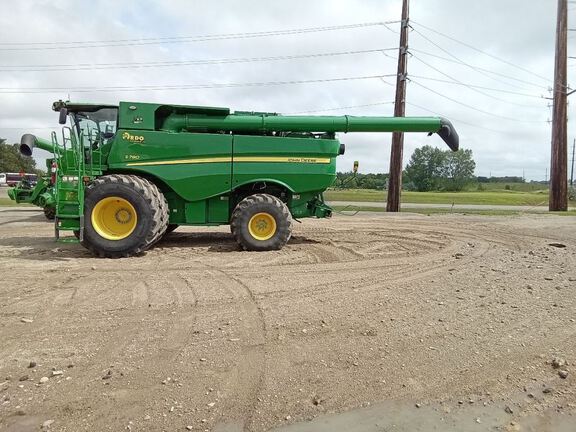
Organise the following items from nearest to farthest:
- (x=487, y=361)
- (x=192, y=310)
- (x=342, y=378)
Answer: (x=342, y=378) < (x=487, y=361) < (x=192, y=310)

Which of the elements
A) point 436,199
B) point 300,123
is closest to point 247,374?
point 300,123

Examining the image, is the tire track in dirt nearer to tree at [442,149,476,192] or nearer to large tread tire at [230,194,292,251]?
large tread tire at [230,194,292,251]

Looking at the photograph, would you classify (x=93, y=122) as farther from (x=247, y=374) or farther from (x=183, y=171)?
(x=247, y=374)

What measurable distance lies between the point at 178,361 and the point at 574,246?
32.5 feet

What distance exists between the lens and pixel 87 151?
30.7ft

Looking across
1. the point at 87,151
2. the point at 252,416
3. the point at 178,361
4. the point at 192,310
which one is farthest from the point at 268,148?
the point at 252,416

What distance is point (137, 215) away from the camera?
28.6ft

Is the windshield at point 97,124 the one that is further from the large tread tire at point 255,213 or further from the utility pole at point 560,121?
the utility pole at point 560,121

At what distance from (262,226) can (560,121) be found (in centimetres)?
2171

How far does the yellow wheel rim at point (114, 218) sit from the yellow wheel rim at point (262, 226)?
Result: 2.28 meters

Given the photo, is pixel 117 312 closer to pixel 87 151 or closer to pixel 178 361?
pixel 178 361

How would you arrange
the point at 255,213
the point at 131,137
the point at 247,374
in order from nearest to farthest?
the point at 247,374 < the point at 131,137 < the point at 255,213

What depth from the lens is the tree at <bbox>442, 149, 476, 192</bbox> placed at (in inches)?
3504

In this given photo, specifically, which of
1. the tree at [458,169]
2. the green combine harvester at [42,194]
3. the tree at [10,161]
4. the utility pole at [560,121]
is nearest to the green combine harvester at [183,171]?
the green combine harvester at [42,194]
